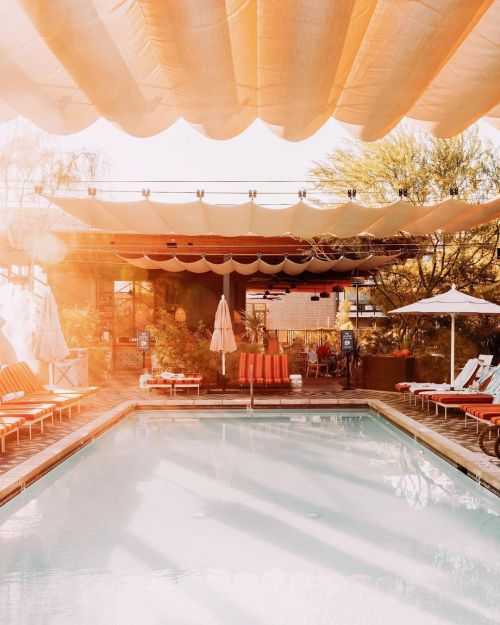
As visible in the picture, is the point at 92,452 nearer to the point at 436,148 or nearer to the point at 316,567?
the point at 316,567

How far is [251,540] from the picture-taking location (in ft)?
16.7

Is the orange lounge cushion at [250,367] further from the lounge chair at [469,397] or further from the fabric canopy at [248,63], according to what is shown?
the fabric canopy at [248,63]

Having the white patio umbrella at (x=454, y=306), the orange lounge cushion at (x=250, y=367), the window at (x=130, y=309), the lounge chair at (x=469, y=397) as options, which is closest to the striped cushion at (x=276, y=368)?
the orange lounge cushion at (x=250, y=367)

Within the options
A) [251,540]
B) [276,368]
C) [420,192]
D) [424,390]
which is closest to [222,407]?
[276,368]

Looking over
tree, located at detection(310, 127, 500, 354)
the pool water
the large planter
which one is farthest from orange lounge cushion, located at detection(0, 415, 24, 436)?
the large planter

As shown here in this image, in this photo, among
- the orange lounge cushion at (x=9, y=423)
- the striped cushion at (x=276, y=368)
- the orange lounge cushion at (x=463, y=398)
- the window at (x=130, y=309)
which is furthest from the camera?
the window at (x=130, y=309)

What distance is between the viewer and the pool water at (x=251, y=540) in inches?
152

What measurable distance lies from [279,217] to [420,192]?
A: 4.33 metres

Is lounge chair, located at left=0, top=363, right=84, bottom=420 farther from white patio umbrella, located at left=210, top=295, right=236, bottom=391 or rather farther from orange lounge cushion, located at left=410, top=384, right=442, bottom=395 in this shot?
orange lounge cushion, located at left=410, top=384, right=442, bottom=395

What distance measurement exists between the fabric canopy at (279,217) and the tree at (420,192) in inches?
56.7

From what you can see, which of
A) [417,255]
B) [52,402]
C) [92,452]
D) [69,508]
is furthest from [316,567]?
[417,255]

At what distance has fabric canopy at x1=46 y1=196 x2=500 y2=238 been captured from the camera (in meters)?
9.47

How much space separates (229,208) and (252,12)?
22.0 feet

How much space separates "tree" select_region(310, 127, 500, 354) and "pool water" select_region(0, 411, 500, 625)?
21.5 feet
